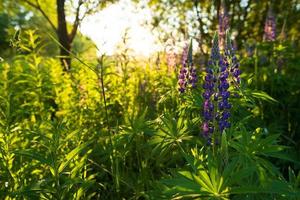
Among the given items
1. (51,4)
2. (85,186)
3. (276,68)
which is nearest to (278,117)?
(276,68)

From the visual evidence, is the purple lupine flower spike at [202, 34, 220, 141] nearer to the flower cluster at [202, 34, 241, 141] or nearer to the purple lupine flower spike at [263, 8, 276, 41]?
the flower cluster at [202, 34, 241, 141]

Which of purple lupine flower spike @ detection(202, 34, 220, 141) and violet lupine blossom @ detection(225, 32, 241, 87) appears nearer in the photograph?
purple lupine flower spike @ detection(202, 34, 220, 141)

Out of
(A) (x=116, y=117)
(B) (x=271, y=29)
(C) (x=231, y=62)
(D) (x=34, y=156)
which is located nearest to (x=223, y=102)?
(C) (x=231, y=62)

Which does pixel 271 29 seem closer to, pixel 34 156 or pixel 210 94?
pixel 210 94

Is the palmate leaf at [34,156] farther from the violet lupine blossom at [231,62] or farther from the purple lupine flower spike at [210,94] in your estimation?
the violet lupine blossom at [231,62]

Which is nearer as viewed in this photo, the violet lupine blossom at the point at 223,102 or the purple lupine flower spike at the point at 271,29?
the violet lupine blossom at the point at 223,102

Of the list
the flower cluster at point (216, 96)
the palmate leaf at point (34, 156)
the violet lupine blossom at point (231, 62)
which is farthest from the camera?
the violet lupine blossom at point (231, 62)

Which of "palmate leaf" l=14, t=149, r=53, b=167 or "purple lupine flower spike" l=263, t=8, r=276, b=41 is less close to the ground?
"purple lupine flower spike" l=263, t=8, r=276, b=41

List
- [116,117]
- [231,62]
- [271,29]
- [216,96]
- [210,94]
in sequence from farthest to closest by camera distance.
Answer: [271,29] < [116,117] < [231,62] < [210,94] < [216,96]

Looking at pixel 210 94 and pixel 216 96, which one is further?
pixel 210 94

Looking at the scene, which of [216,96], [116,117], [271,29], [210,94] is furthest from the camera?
[271,29]

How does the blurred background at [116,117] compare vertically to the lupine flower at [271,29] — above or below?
below

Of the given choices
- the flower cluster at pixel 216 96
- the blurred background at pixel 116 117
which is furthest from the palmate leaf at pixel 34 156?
the flower cluster at pixel 216 96

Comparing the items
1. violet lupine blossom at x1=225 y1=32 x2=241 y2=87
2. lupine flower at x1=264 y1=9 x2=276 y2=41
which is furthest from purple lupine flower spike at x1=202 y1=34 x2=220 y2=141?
lupine flower at x1=264 y1=9 x2=276 y2=41
